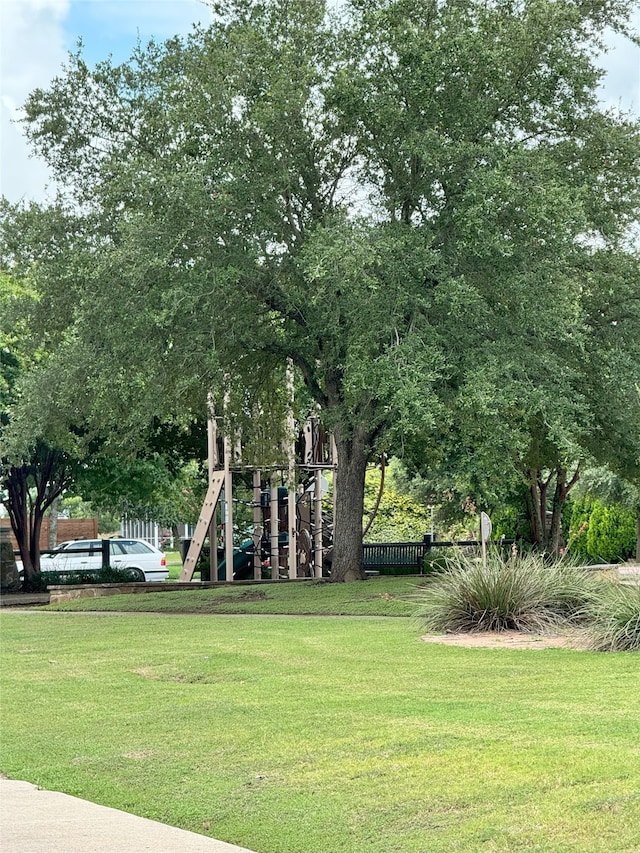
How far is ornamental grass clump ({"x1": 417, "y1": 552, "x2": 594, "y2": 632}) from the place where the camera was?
14.3m

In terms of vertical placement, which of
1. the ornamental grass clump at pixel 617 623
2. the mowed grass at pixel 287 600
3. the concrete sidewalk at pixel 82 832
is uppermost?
the ornamental grass clump at pixel 617 623

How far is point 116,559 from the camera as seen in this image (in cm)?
3459

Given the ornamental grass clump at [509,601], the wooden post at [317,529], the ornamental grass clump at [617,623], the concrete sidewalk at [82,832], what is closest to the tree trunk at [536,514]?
the wooden post at [317,529]

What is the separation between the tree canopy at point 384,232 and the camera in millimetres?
18406

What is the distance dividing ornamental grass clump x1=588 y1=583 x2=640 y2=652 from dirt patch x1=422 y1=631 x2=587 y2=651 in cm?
21

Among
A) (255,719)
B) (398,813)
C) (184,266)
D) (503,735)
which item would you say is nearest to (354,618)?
(184,266)

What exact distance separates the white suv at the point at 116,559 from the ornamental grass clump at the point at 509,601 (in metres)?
19.6

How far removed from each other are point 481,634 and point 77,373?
986 centimetres

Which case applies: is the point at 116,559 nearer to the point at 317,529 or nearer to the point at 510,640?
the point at 317,529

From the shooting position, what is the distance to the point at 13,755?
28.2 feet

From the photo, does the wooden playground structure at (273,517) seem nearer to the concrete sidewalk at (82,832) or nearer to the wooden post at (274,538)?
the wooden post at (274,538)

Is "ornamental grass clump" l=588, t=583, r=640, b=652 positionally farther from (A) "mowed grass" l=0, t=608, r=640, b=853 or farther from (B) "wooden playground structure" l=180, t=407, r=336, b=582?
(B) "wooden playground structure" l=180, t=407, r=336, b=582

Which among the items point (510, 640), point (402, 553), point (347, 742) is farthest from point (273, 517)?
point (347, 742)

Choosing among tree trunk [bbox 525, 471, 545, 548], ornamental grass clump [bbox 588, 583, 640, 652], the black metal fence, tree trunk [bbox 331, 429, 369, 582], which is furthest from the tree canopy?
tree trunk [bbox 525, 471, 545, 548]
